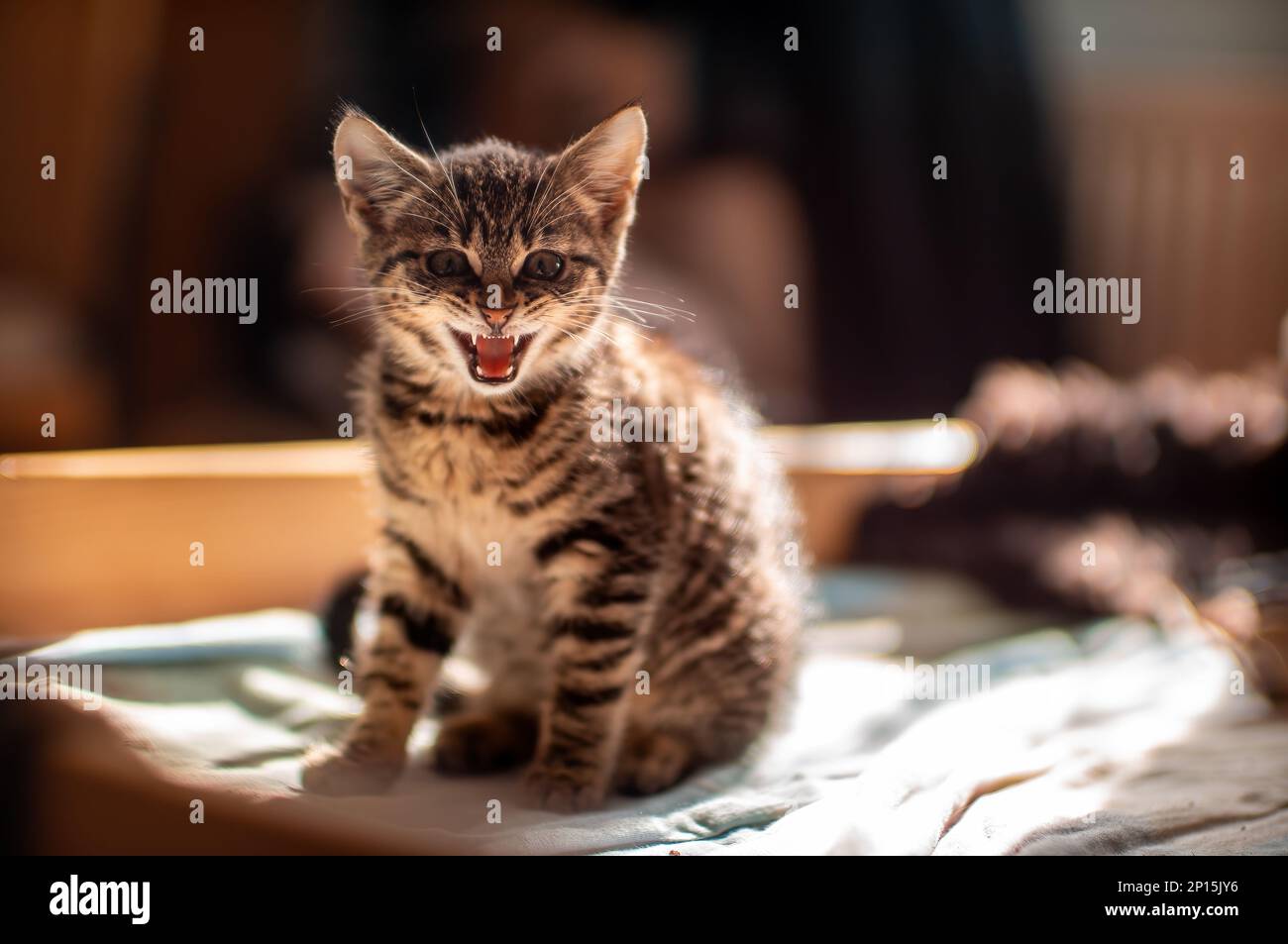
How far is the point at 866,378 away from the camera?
2.99 meters

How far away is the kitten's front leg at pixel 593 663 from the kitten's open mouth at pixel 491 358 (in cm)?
23

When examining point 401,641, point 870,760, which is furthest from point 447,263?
point 870,760

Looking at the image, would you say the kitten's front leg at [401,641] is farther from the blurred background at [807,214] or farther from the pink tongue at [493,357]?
the blurred background at [807,214]

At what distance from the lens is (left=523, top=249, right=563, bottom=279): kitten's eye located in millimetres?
1127

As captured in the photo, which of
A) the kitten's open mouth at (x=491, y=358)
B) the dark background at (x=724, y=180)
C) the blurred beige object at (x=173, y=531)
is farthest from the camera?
the dark background at (x=724, y=180)

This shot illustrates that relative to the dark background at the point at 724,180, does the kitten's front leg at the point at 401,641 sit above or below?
below

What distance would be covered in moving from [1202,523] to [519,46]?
1895 mm

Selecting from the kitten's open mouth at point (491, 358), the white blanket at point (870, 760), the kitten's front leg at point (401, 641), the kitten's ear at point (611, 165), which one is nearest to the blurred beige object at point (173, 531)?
the white blanket at point (870, 760)

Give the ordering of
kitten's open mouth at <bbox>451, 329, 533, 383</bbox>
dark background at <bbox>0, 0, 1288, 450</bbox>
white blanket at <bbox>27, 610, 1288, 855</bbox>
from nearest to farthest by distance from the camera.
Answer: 1. white blanket at <bbox>27, 610, 1288, 855</bbox>
2. kitten's open mouth at <bbox>451, 329, 533, 383</bbox>
3. dark background at <bbox>0, 0, 1288, 450</bbox>

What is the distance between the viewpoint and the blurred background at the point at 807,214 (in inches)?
71.1

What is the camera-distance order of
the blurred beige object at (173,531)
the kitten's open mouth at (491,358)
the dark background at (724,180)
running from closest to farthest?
the kitten's open mouth at (491,358)
the blurred beige object at (173,531)
the dark background at (724,180)

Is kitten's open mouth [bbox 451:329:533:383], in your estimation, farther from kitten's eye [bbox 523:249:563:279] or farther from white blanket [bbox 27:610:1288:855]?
white blanket [bbox 27:610:1288:855]

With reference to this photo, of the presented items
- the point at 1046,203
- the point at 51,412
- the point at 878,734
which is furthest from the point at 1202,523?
the point at 51,412

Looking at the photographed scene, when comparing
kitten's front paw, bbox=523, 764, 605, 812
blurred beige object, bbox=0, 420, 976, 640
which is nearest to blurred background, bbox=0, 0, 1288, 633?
blurred beige object, bbox=0, 420, 976, 640
